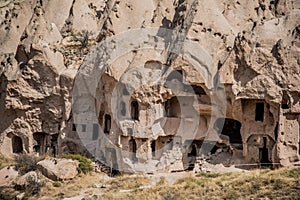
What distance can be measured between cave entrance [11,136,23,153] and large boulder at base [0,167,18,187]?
13.9 feet

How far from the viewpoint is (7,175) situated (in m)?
28.7

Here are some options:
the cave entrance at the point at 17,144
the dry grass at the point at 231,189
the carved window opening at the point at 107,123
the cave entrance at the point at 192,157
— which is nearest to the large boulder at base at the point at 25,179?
the dry grass at the point at 231,189

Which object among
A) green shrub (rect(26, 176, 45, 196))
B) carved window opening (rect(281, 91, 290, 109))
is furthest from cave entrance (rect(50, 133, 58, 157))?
carved window opening (rect(281, 91, 290, 109))

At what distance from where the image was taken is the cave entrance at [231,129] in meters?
28.5

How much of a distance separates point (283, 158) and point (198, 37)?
300 inches

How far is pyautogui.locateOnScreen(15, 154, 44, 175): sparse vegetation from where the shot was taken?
28.3 m

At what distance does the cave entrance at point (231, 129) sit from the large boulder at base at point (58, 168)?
312 inches

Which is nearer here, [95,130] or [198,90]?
[198,90]

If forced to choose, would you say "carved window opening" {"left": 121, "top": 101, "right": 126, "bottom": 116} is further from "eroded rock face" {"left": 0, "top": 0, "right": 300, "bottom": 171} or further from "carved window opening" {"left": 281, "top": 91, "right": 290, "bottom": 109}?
"carved window opening" {"left": 281, "top": 91, "right": 290, "bottom": 109}

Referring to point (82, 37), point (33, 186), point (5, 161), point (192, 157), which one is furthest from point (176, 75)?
point (5, 161)

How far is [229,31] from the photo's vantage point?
29.0 meters

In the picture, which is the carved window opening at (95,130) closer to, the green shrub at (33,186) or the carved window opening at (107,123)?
the carved window opening at (107,123)

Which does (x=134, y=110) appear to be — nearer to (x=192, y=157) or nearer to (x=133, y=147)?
(x=133, y=147)

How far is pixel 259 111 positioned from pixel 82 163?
384 inches
